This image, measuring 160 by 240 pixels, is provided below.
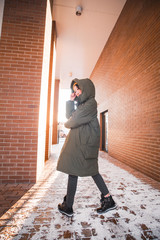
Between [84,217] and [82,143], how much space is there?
34.8 inches

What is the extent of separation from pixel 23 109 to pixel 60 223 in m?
1.98

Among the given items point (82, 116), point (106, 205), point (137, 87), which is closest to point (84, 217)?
point (106, 205)

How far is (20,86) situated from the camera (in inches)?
98.9

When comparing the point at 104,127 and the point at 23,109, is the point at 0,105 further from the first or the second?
the point at 104,127

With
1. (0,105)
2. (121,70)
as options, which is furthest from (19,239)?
(121,70)

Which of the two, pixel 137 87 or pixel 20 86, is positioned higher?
pixel 137 87

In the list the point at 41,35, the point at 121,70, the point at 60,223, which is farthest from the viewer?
the point at 121,70

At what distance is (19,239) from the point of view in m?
1.15

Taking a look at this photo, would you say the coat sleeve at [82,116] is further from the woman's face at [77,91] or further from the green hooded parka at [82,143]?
the woman's face at [77,91]

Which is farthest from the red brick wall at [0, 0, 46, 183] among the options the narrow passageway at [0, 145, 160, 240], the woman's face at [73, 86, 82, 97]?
the woman's face at [73, 86, 82, 97]

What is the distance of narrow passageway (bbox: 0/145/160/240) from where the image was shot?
1233 mm

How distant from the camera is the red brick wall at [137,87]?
285cm

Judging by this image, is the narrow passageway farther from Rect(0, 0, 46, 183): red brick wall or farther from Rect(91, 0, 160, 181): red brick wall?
Rect(91, 0, 160, 181): red brick wall

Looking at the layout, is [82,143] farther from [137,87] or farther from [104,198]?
[137,87]
